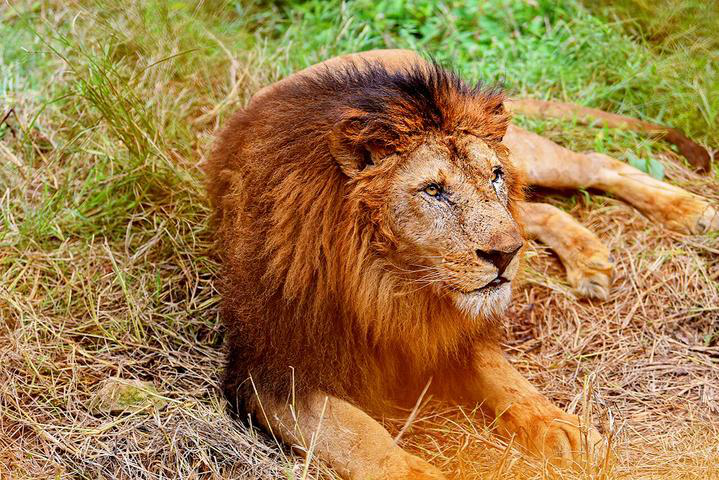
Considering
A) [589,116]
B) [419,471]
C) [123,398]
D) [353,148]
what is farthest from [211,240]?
[589,116]

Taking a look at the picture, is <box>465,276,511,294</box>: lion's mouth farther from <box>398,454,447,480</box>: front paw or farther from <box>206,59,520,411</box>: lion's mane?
<box>398,454,447,480</box>: front paw

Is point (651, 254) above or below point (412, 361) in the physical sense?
below

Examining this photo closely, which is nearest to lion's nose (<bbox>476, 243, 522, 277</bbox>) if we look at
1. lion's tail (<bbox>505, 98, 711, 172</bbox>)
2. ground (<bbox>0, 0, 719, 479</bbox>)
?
ground (<bbox>0, 0, 719, 479</bbox>)

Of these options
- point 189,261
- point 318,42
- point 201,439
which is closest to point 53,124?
point 189,261

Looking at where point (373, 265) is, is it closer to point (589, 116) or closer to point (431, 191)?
point (431, 191)

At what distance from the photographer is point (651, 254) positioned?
16.2 ft

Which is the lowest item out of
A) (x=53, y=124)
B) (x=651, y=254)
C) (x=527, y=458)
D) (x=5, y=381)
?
(x=651, y=254)

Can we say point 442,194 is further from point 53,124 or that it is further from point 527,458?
point 53,124

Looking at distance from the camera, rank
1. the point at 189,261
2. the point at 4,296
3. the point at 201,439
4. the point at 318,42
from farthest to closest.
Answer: the point at 318,42 → the point at 189,261 → the point at 4,296 → the point at 201,439

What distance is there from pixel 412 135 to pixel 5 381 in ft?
6.97

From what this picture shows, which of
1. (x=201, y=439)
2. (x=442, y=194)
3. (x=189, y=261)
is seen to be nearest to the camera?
(x=442, y=194)

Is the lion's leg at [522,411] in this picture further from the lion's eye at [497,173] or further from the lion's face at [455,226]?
the lion's eye at [497,173]

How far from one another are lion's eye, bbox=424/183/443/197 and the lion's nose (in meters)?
0.26

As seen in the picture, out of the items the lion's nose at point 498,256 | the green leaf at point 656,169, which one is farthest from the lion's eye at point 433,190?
the green leaf at point 656,169
